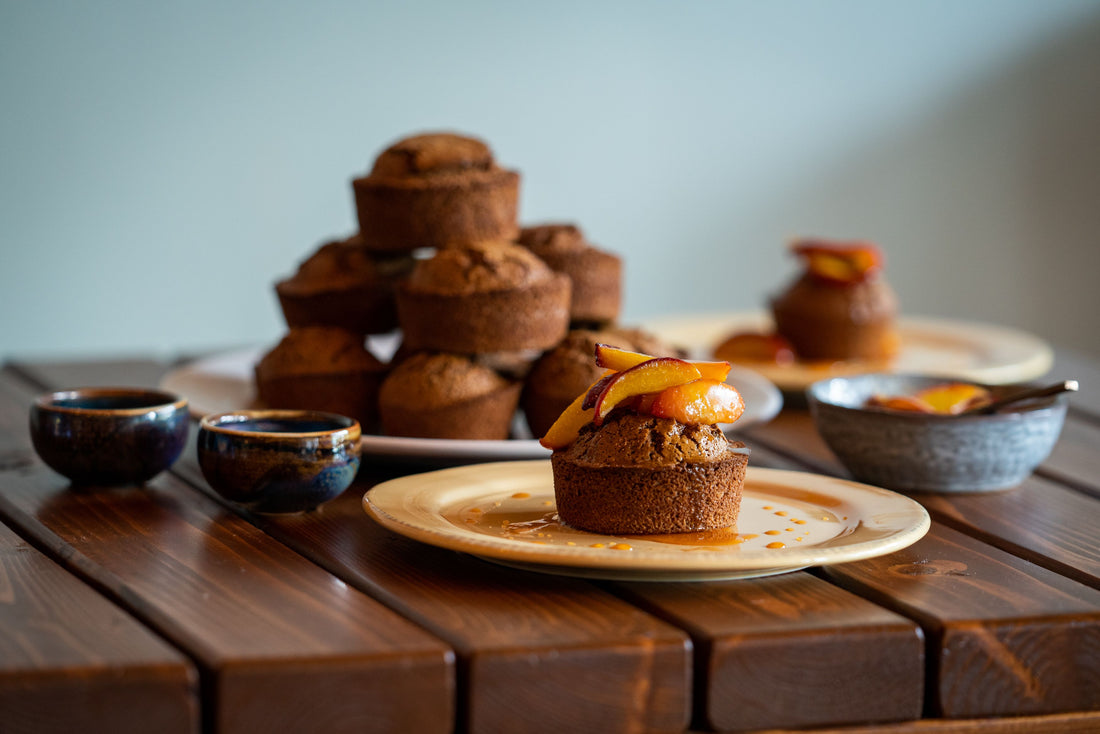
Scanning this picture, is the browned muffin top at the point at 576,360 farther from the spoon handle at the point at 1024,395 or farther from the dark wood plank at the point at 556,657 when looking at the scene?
the dark wood plank at the point at 556,657

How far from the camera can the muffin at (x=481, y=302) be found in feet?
5.78

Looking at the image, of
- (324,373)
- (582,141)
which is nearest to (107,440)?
(324,373)

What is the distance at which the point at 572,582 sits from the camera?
1.25 metres

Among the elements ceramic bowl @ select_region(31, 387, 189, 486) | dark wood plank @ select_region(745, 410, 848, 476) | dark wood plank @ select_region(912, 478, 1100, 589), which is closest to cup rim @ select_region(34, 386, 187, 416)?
ceramic bowl @ select_region(31, 387, 189, 486)

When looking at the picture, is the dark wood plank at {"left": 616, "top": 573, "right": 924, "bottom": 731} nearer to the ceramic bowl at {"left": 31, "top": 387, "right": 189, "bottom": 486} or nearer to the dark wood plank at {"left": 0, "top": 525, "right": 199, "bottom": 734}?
the dark wood plank at {"left": 0, "top": 525, "right": 199, "bottom": 734}

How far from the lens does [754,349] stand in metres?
2.50

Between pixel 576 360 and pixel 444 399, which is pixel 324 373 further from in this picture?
pixel 576 360

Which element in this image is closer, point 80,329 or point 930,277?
point 80,329

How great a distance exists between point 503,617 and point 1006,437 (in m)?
0.81

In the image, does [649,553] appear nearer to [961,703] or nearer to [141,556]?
[961,703]

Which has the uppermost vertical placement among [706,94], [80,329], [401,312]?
[706,94]

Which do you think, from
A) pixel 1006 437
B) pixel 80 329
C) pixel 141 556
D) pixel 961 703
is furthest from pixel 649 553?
pixel 80 329

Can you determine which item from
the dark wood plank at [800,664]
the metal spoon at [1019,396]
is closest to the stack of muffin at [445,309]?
the metal spoon at [1019,396]

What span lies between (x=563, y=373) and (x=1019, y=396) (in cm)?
61
